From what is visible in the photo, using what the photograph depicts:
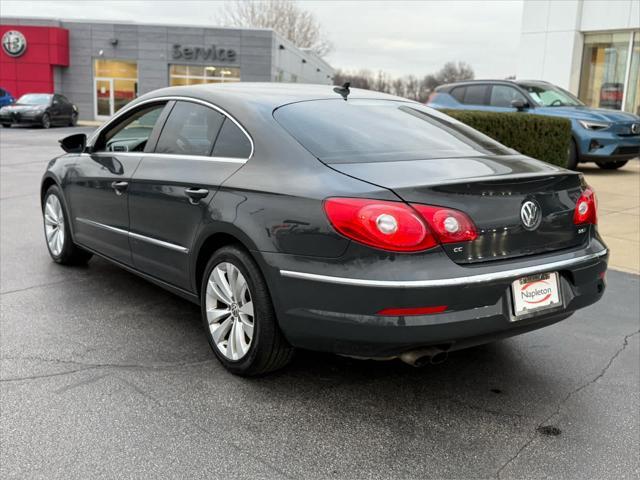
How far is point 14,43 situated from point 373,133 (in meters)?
39.2

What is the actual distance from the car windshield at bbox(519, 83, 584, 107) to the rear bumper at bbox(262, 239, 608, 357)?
35.7ft

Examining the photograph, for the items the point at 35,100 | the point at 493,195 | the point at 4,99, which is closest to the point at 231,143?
the point at 493,195

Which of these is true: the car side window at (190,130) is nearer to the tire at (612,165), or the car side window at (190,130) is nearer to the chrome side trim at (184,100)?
the chrome side trim at (184,100)

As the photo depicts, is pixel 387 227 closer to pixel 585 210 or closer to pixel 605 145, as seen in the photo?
pixel 585 210

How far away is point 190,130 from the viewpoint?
4.11 m

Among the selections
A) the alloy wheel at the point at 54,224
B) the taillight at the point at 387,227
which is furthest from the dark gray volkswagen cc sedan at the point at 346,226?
the alloy wheel at the point at 54,224

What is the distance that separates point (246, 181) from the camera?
3461 mm

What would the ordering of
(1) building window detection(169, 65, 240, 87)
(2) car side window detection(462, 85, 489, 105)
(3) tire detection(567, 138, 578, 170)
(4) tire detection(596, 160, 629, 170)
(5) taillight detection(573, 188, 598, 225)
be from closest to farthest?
(5) taillight detection(573, 188, 598, 225) < (3) tire detection(567, 138, 578, 170) < (2) car side window detection(462, 85, 489, 105) < (4) tire detection(596, 160, 629, 170) < (1) building window detection(169, 65, 240, 87)

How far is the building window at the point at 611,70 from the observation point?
18.1 meters

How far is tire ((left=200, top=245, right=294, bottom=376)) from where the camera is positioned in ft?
10.8

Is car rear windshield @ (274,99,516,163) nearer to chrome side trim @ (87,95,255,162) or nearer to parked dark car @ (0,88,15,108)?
chrome side trim @ (87,95,255,162)

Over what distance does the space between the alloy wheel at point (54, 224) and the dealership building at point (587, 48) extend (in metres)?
16.8

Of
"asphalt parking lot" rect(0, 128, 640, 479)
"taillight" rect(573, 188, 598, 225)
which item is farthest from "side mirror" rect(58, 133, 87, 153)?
"taillight" rect(573, 188, 598, 225)

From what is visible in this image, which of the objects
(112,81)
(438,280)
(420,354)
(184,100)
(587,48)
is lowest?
(420,354)
